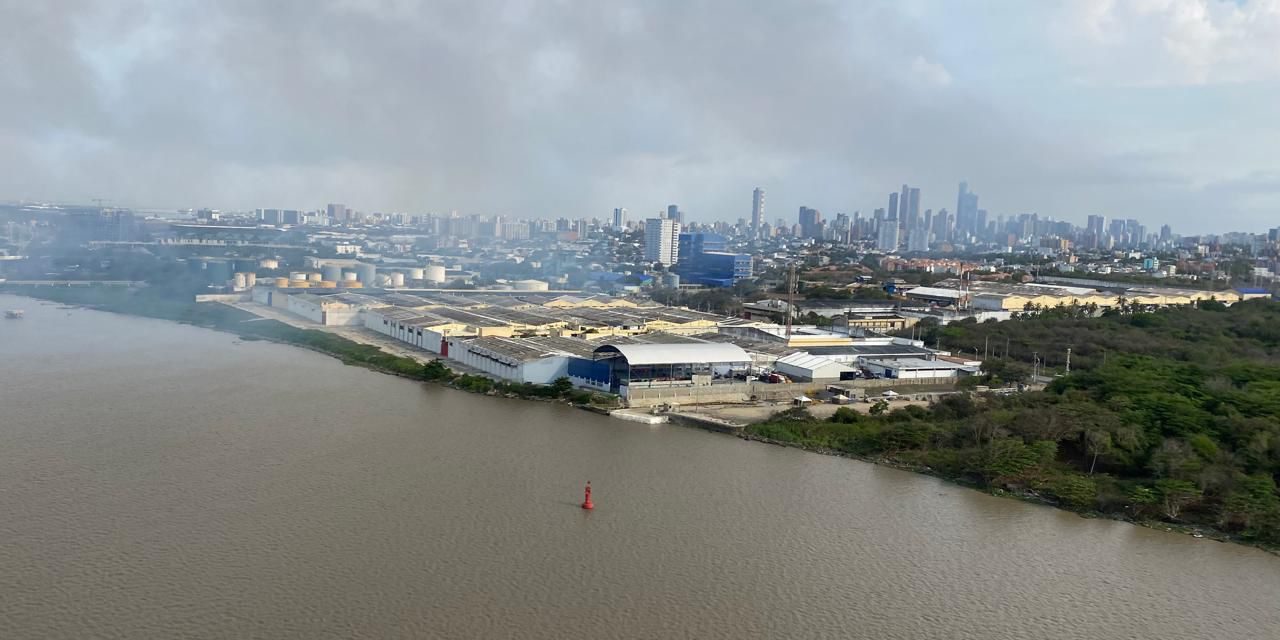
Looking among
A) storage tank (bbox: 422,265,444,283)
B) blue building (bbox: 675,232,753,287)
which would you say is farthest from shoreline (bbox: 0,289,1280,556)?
blue building (bbox: 675,232,753,287)

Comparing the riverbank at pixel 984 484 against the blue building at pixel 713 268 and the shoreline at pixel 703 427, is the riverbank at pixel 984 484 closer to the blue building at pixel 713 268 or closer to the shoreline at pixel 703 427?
the shoreline at pixel 703 427

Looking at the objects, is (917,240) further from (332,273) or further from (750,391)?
(750,391)

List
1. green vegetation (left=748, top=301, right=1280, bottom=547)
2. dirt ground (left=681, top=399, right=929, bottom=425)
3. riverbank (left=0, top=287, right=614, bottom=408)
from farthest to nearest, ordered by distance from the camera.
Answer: riverbank (left=0, top=287, right=614, bottom=408), dirt ground (left=681, top=399, right=929, bottom=425), green vegetation (left=748, top=301, right=1280, bottom=547)

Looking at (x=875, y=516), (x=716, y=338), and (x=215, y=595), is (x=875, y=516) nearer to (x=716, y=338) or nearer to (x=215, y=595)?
(x=215, y=595)

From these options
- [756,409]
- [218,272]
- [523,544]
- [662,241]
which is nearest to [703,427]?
[756,409]

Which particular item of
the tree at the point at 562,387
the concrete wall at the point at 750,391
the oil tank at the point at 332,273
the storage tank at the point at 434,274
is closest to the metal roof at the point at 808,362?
the concrete wall at the point at 750,391

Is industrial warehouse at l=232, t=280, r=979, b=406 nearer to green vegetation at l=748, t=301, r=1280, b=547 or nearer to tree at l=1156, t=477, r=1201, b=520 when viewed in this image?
green vegetation at l=748, t=301, r=1280, b=547

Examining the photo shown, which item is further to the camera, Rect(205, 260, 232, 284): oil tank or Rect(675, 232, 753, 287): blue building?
Rect(675, 232, 753, 287): blue building
